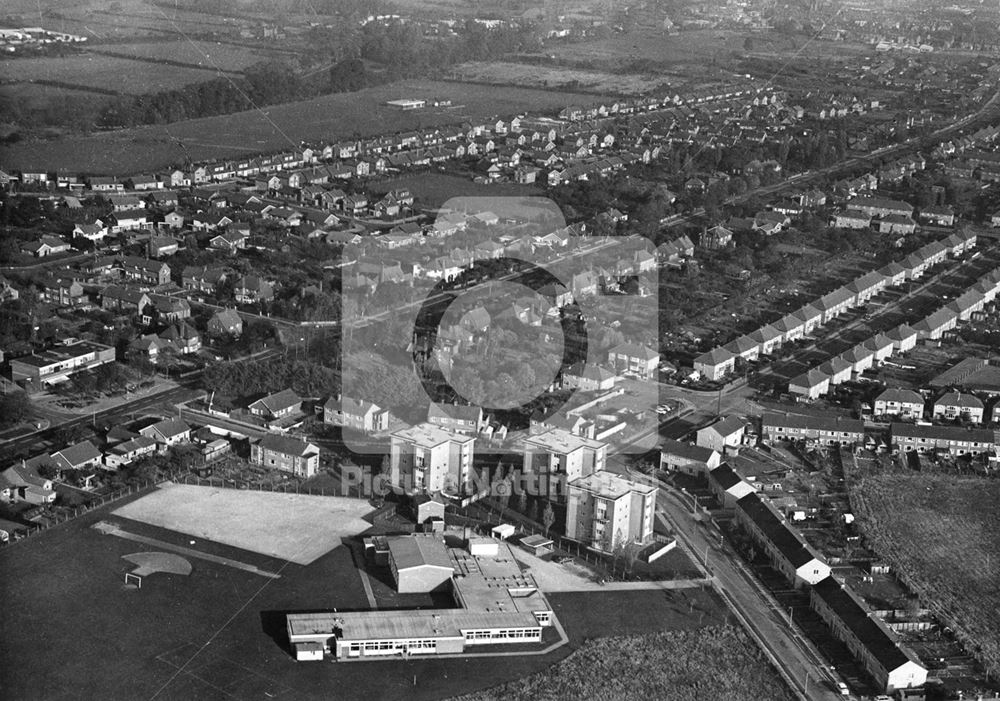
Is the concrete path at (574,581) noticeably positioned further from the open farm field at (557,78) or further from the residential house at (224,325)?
the open farm field at (557,78)

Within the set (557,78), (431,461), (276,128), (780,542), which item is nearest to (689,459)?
(780,542)

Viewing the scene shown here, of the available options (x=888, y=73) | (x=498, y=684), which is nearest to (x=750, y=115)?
(x=888, y=73)

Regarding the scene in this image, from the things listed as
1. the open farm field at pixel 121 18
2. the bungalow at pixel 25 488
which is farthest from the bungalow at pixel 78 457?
the open farm field at pixel 121 18

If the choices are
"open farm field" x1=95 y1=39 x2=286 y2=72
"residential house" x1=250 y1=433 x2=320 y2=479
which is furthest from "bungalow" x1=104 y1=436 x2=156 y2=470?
"open farm field" x1=95 y1=39 x2=286 y2=72

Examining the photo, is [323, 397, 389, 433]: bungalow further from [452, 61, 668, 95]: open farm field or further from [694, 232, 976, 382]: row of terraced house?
[452, 61, 668, 95]: open farm field

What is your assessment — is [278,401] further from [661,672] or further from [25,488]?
[661,672]

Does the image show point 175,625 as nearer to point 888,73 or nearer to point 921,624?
point 921,624

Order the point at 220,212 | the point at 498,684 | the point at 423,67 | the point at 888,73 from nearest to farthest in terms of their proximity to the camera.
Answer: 1. the point at 498,684
2. the point at 220,212
3. the point at 423,67
4. the point at 888,73

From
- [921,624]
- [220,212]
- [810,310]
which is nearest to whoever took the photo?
[921,624]

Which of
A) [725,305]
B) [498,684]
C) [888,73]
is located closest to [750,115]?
[888,73]

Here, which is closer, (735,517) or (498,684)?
(498,684)
